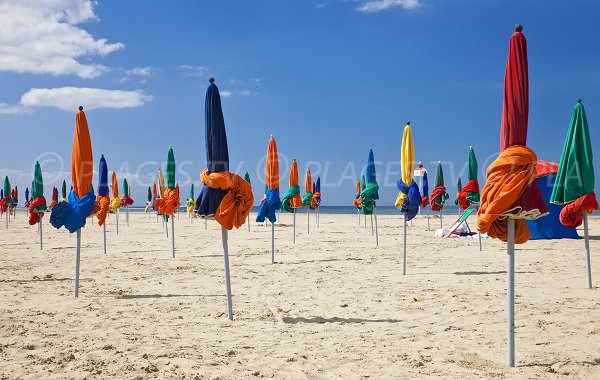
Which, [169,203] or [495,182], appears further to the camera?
[169,203]

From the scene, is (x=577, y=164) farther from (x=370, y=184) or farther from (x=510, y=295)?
(x=370, y=184)

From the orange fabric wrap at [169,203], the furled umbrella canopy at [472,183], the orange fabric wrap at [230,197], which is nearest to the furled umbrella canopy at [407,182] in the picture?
the furled umbrella canopy at [472,183]

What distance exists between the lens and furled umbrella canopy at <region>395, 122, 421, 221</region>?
10672 mm

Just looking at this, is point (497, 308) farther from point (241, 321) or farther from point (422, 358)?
point (241, 321)

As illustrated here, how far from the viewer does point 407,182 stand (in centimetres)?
1102

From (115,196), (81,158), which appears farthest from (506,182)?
(115,196)

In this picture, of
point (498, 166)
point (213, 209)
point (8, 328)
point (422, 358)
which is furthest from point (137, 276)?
point (498, 166)

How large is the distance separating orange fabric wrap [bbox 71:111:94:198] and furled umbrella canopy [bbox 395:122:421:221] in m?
6.96

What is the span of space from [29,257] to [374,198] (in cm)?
1248

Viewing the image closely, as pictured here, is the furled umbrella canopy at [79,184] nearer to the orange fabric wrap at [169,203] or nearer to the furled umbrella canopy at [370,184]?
the orange fabric wrap at [169,203]

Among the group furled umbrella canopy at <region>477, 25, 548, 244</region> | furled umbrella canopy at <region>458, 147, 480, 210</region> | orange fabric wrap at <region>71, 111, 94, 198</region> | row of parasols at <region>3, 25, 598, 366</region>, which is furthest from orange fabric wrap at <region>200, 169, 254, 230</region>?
furled umbrella canopy at <region>458, 147, 480, 210</region>

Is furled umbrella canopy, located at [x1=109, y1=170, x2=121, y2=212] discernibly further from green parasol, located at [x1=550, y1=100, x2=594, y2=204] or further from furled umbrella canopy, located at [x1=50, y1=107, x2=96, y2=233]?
green parasol, located at [x1=550, y1=100, x2=594, y2=204]

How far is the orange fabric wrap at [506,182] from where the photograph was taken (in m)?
4.83

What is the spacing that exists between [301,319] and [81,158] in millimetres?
5452
